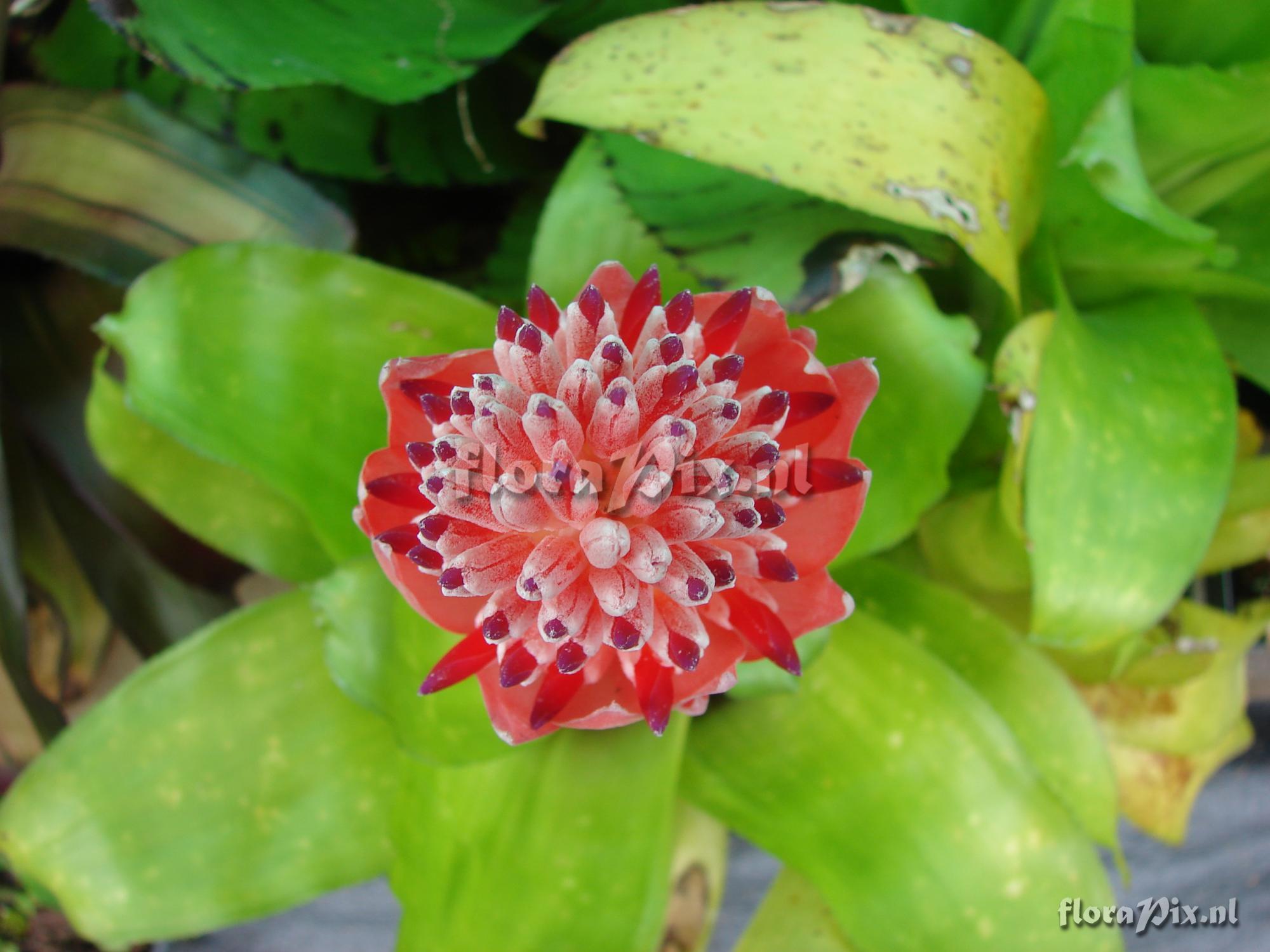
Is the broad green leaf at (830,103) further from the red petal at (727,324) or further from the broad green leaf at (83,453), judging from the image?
the broad green leaf at (83,453)

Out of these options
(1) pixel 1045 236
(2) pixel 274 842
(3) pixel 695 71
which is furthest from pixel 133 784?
(1) pixel 1045 236

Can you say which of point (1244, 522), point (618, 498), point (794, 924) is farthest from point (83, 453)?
point (1244, 522)

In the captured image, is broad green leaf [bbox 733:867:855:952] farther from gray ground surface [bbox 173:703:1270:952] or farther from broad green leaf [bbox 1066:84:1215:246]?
broad green leaf [bbox 1066:84:1215:246]

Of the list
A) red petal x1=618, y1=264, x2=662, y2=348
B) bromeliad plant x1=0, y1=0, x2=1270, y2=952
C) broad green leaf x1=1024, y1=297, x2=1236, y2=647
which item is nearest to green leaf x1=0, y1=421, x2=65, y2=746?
bromeliad plant x1=0, y1=0, x2=1270, y2=952

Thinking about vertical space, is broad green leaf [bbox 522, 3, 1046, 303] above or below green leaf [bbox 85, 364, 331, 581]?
above

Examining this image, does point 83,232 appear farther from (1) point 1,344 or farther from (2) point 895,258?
(2) point 895,258

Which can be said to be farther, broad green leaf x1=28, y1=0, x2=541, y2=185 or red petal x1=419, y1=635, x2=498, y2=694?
broad green leaf x1=28, y1=0, x2=541, y2=185
